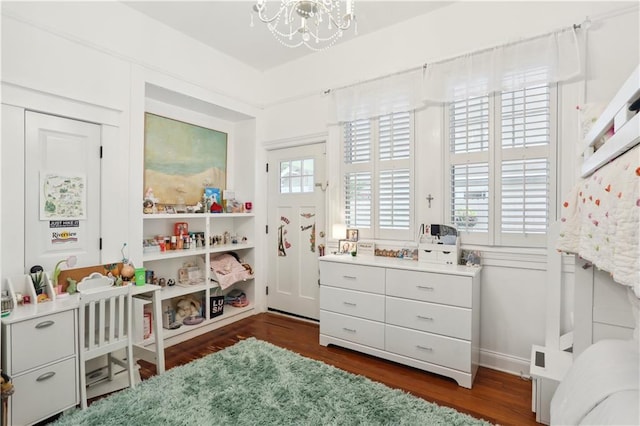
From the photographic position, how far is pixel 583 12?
2225 millimetres

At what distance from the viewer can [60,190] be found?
92.5 inches

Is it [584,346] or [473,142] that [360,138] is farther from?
[584,346]

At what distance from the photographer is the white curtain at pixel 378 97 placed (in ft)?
9.46

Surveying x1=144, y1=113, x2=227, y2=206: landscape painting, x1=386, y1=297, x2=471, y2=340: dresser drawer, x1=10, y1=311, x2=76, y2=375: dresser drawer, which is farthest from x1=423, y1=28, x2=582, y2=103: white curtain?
x1=10, y1=311, x2=76, y2=375: dresser drawer

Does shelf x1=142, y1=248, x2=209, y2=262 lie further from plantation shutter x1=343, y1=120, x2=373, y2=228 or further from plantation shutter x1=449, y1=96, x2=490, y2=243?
plantation shutter x1=449, y1=96, x2=490, y2=243

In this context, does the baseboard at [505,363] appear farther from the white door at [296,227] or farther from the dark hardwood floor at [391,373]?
the white door at [296,227]

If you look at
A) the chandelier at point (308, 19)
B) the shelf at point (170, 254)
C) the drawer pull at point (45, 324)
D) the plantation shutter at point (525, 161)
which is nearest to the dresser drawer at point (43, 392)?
the drawer pull at point (45, 324)

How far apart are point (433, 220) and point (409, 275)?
59cm

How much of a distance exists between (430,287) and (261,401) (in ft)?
4.71

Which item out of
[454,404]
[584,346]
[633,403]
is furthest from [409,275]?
[633,403]

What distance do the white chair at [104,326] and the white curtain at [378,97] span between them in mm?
2471

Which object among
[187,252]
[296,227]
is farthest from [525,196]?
[187,252]

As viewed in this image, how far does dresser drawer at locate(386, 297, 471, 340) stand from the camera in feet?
7.52

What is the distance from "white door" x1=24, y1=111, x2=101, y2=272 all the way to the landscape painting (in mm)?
626
